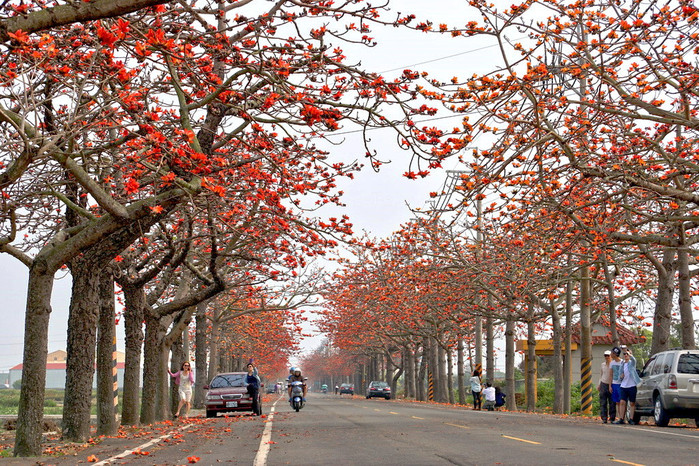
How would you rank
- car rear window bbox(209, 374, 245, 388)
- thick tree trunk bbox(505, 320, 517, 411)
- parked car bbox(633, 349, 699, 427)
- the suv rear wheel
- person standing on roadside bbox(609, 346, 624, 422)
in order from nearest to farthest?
parked car bbox(633, 349, 699, 427)
the suv rear wheel
person standing on roadside bbox(609, 346, 624, 422)
car rear window bbox(209, 374, 245, 388)
thick tree trunk bbox(505, 320, 517, 411)

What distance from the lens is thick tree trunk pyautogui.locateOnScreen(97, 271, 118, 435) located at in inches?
674

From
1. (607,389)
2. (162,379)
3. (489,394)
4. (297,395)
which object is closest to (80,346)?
(162,379)

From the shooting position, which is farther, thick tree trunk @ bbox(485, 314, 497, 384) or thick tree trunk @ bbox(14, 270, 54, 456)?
thick tree trunk @ bbox(485, 314, 497, 384)

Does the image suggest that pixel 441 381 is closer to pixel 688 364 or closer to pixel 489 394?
pixel 489 394

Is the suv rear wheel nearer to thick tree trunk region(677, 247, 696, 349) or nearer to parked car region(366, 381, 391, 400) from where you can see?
thick tree trunk region(677, 247, 696, 349)

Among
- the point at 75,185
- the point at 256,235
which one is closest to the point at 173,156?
the point at 75,185

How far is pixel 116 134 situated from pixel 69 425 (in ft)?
21.4

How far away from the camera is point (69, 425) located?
49.6 feet

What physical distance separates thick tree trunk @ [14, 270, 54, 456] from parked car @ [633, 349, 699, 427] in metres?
12.7

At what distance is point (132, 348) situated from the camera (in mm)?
20969

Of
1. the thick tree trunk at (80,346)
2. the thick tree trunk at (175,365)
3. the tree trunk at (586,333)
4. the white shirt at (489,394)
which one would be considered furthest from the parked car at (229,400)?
the thick tree trunk at (80,346)

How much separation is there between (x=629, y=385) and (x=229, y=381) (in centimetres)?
1354

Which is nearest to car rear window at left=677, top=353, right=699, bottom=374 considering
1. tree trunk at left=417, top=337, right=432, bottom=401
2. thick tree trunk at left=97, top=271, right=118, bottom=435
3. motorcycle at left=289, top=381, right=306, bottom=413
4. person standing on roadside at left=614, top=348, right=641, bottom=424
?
person standing on roadside at left=614, top=348, right=641, bottom=424

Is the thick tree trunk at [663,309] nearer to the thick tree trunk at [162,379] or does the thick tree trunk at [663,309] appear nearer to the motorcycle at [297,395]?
the motorcycle at [297,395]
